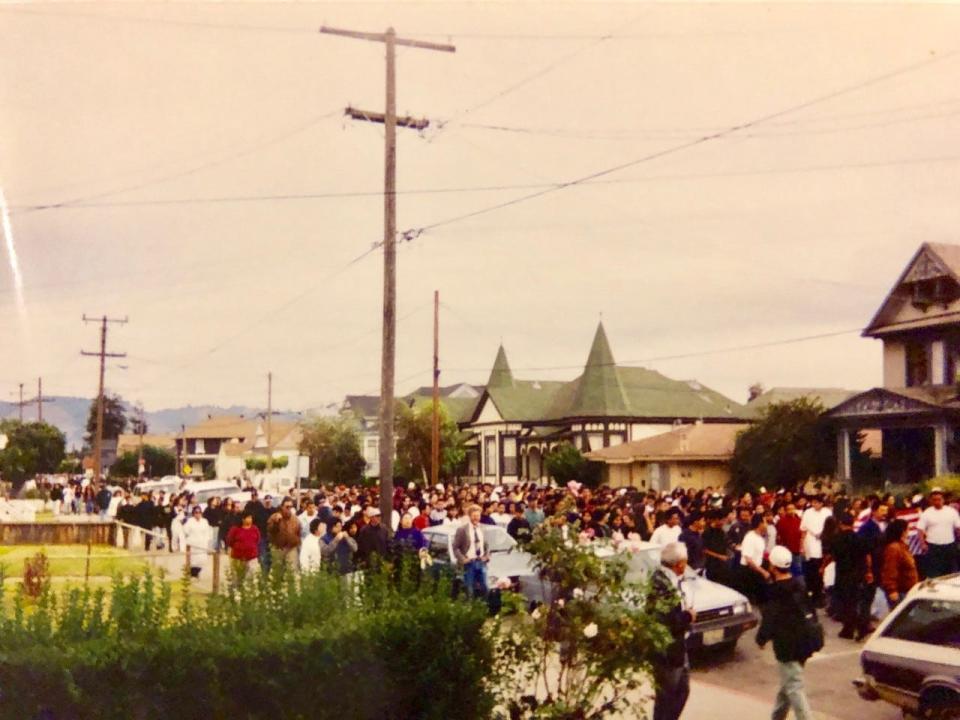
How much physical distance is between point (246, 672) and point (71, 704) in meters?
1.08

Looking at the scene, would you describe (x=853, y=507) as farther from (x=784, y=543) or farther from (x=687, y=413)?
(x=687, y=413)

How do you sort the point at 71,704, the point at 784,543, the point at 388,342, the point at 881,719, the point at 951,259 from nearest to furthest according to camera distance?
the point at 71,704
the point at 881,719
the point at 784,543
the point at 388,342
the point at 951,259

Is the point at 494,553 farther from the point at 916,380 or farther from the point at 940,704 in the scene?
the point at 916,380

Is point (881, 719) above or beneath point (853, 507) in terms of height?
beneath

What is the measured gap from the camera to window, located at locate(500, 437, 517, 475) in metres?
65.2

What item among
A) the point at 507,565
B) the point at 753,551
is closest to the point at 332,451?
the point at 507,565

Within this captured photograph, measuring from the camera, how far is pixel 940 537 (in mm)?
13734

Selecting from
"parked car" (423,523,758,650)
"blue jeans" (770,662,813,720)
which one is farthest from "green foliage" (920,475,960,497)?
"blue jeans" (770,662,813,720)

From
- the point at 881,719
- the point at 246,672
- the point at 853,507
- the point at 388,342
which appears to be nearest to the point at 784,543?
the point at 853,507

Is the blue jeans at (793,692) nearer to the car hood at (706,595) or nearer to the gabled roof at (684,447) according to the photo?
the car hood at (706,595)

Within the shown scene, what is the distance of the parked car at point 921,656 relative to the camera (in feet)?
25.4

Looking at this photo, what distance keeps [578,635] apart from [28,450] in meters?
61.9

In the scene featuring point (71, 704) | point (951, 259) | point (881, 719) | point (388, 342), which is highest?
point (951, 259)

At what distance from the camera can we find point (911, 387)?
34312mm
